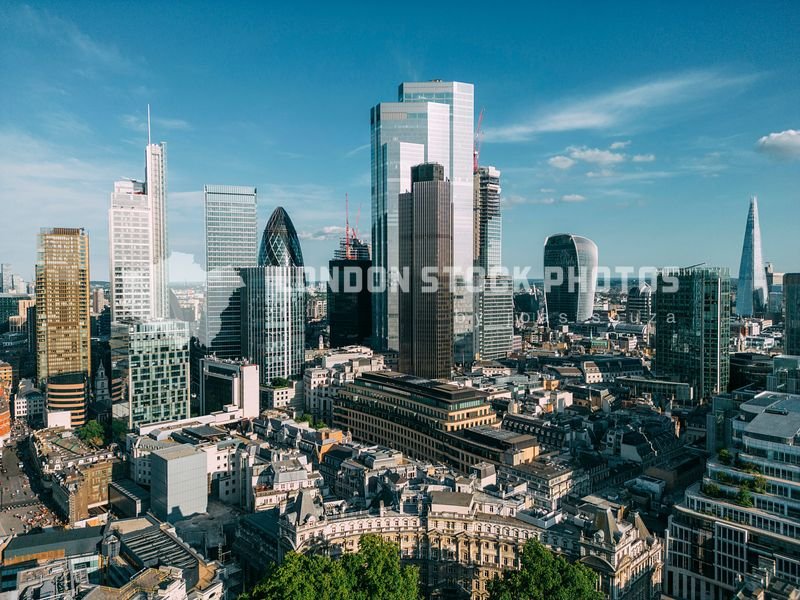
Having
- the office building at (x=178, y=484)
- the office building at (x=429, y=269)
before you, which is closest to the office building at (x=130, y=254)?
the office building at (x=429, y=269)

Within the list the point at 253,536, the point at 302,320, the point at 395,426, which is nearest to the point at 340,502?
the point at 253,536

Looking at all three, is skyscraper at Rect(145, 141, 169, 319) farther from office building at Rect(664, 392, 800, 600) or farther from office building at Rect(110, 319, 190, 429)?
office building at Rect(664, 392, 800, 600)

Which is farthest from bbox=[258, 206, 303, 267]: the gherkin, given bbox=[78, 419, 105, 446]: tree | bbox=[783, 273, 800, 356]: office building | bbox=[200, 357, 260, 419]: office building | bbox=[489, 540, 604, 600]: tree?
bbox=[489, 540, 604, 600]: tree

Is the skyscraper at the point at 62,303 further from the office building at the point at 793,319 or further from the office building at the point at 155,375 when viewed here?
the office building at the point at 793,319

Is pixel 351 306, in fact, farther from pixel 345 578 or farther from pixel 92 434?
pixel 345 578

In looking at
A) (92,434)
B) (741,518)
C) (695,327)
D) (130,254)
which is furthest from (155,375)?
(695,327)

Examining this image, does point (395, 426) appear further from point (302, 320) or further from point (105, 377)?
point (105, 377)
